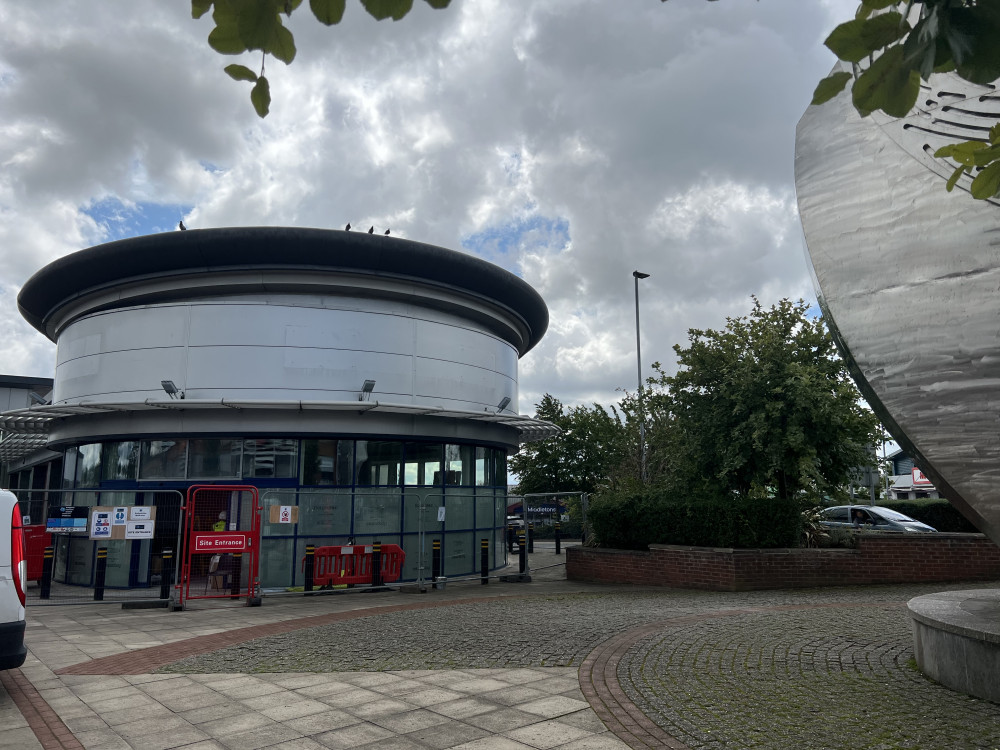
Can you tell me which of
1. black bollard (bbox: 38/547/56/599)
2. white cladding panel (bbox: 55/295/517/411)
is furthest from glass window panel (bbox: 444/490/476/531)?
black bollard (bbox: 38/547/56/599)

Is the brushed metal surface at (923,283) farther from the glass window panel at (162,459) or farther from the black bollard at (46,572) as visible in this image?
the black bollard at (46,572)

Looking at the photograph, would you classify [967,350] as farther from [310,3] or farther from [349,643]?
[349,643]

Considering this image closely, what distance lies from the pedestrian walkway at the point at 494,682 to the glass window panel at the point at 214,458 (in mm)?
4731

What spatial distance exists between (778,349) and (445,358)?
838 centimetres

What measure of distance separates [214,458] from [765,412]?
483 inches

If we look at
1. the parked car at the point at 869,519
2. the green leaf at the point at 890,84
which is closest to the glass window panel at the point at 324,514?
the parked car at the point at 869,519

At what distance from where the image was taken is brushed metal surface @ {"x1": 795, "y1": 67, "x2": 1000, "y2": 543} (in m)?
5.55

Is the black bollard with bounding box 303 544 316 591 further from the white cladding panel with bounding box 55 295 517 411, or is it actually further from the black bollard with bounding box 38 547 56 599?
the black bollard with bounding box 38 547 56 599

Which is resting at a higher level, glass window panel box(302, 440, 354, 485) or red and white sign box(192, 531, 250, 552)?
glass window panel box(302, 440, 354, 485)

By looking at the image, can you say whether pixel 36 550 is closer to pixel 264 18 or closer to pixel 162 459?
pixel 162 459

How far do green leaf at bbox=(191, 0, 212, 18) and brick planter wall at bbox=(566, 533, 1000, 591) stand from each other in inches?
561

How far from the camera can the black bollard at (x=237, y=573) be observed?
14797 millimetres

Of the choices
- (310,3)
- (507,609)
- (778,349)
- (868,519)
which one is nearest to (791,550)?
(778,349)

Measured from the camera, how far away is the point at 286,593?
15078 mm
